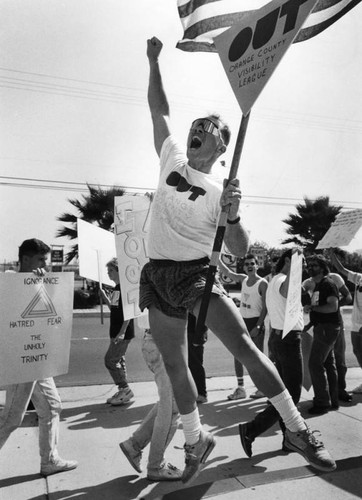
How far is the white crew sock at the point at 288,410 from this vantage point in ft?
8.59

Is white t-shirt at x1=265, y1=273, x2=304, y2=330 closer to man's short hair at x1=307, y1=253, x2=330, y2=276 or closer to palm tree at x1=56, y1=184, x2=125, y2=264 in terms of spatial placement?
man's short hair at x1=307, y1=253, x2=330, y2=276

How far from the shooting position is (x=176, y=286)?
278 centimetres

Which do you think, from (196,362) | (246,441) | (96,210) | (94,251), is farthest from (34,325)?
(96,210)

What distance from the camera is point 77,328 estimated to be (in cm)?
1423

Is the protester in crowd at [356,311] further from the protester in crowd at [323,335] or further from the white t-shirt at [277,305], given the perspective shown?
the white t-shirt at [277,305]

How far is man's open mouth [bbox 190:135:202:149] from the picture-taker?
291 centimetres

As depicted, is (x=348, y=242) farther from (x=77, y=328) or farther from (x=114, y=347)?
(x=77, y=328)

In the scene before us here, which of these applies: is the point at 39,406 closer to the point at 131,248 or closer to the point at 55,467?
the point at 55,467

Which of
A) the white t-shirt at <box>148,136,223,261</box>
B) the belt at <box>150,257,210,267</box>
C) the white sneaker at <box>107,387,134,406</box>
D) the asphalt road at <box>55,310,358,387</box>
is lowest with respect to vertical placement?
the asphalt road at <box>55,310,358,387</box>

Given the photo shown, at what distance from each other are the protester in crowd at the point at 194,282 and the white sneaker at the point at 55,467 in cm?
133

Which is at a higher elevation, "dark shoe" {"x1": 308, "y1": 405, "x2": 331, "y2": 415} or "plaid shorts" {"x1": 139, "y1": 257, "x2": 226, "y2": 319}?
"plaid shorts" {"x1": 139, "y1": 257, "x2": 226, "y2": 319}

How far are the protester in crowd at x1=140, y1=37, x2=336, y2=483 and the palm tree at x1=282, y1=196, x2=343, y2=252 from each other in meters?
22.5

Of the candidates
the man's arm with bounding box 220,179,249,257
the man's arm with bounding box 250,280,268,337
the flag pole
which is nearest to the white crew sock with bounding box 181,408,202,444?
the flag pole

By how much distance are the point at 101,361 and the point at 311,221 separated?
18.3 m
